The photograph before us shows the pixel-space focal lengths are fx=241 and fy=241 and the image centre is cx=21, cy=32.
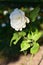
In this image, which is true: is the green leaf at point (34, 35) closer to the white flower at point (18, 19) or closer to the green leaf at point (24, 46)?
the green leaf at point (24, 46)

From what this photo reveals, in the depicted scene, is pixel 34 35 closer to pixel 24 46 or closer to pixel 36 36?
pixel 36 36

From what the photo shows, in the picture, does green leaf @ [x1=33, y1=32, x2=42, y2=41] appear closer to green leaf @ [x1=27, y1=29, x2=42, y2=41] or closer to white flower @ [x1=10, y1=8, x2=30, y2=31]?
green leaf @ [x1=27, y1=29, x2=42, y2=41]

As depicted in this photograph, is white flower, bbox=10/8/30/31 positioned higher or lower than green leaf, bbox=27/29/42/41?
higher

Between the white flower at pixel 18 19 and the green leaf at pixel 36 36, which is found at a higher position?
the white flower at pixel 18 19

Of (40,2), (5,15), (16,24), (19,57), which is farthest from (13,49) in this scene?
(40,2)

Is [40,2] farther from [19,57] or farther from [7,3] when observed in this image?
[19,57]

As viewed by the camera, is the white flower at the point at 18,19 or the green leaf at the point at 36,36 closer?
the white flower at the point at 18,19

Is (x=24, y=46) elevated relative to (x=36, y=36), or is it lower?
lower

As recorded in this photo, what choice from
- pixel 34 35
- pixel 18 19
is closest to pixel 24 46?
pixel 34 35

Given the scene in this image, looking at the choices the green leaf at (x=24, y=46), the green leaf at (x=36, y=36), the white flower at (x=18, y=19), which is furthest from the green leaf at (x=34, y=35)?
the white flower at (x=18, y=19)

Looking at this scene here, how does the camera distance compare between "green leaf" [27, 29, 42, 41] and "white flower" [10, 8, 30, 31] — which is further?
"green leaf" [27, 29, 42, 41]

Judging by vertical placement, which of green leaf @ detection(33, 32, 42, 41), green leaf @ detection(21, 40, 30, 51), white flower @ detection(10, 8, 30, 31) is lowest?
green leaf @ detection(21, 40, 30, 51)

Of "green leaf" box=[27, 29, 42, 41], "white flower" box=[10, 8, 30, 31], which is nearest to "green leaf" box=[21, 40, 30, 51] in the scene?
"green leaf" box=[27, 29, 42, 41]
